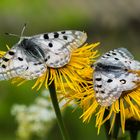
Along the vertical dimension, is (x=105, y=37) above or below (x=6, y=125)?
above

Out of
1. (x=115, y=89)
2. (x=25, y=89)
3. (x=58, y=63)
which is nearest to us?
(x=115, y=89)

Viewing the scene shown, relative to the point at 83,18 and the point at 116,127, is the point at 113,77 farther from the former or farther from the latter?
the point at 83,18

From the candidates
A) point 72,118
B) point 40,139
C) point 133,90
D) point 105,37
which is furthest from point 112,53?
point 105,37

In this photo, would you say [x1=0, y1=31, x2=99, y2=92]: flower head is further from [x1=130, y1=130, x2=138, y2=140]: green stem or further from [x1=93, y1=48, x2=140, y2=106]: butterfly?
[x1=130, y1=130, x2=138, y2=140]: green stem

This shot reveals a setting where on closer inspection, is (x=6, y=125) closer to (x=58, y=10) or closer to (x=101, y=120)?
(x=101, y=120)

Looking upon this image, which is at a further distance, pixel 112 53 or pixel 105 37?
pixel 105 37

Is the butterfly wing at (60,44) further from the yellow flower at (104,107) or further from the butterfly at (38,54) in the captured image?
the yellow flower at (104,107)
